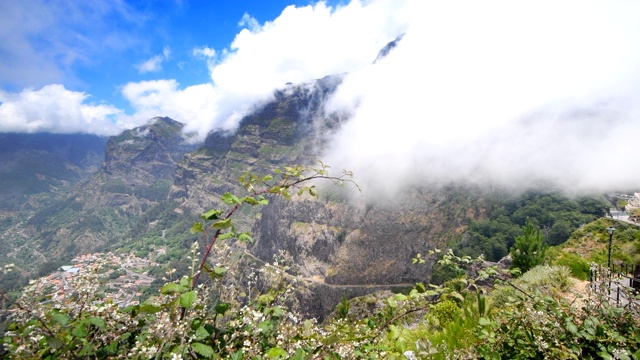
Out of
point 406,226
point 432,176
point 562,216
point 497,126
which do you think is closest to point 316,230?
point 406,226

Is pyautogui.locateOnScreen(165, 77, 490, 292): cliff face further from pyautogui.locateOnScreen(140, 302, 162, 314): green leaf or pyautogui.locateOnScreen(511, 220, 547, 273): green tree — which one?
pyautogui.locateOnScreen(140, 302, 162, 314): green leaf

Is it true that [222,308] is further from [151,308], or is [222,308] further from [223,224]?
[223,224]

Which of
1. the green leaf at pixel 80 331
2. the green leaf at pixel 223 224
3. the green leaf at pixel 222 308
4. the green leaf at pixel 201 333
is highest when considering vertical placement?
the green leaf at pixel 223 224

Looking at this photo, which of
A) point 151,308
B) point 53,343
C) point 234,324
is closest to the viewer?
point 53,343

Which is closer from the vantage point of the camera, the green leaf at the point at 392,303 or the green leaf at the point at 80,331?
the green leaf at the point at 80,331

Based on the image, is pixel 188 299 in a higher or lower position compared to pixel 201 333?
higher

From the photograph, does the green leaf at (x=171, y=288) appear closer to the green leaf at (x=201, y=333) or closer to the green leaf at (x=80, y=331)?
the green leaf at (x=201, y=333)

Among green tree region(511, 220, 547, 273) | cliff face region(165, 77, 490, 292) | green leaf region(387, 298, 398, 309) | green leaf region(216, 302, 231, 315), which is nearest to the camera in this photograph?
green leaf region(216, 302, 231, 315)

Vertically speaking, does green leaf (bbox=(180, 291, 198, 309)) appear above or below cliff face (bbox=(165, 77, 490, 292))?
below

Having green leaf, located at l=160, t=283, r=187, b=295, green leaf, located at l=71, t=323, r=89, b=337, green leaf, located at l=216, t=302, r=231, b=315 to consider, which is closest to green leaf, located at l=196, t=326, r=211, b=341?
green leaf, located at l=216, t=302, r=231, b=315

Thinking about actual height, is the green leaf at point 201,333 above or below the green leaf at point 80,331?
above

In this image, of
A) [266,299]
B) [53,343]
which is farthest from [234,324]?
[53,343]

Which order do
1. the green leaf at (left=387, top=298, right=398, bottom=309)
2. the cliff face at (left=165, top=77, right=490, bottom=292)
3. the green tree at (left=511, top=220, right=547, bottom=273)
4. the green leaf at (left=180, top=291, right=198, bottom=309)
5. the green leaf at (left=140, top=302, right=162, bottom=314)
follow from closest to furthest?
1. the green leaf at (left=180, top=291, right=198, bottom=309)
2. the green leaf at (left=140, top=302, right=162, bottom=314)
3. the green leaf at (left=387, top=298, right=398, bottom=309)
4. the green tree at (left=511, top=220, right=547, bottom=273)
5. the cliff face at (left=165, top=77, right=490, bottom=292)

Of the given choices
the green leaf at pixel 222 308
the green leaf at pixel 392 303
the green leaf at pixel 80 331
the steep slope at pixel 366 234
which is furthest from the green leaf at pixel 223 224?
the steep slope at pixel 366 234
